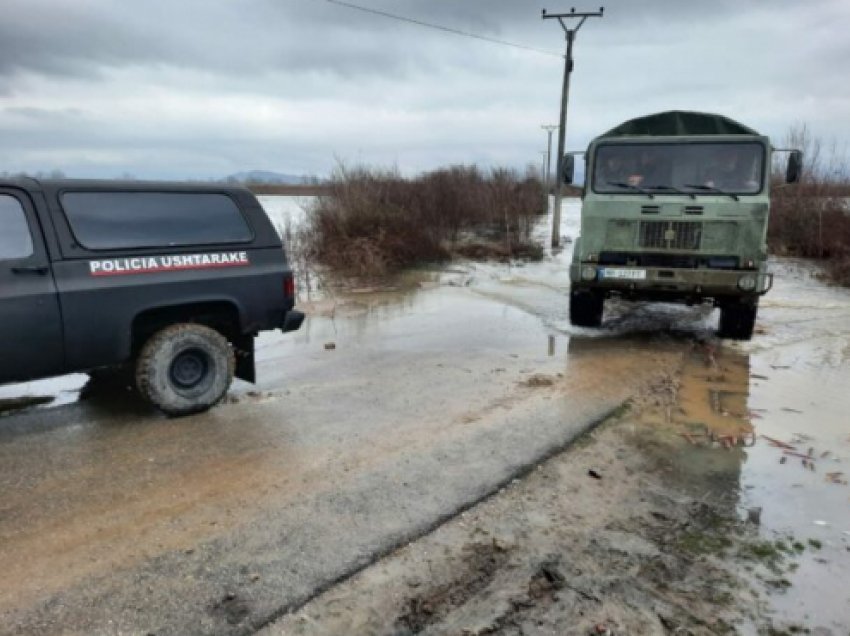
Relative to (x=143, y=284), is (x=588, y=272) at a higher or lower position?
lower

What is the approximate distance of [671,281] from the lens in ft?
26.9

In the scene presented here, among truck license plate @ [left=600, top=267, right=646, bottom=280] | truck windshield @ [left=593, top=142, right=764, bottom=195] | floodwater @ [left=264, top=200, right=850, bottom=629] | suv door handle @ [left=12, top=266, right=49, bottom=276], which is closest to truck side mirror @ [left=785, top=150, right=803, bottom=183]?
truck windshield @ [left=593, top=142, right=764, bottom=195]

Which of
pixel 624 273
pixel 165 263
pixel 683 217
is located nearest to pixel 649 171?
pixel 683 217

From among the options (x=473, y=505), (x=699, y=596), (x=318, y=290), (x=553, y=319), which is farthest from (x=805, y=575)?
(x=318, y=290)

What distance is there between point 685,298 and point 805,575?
5.41m

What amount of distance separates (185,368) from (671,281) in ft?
18.6

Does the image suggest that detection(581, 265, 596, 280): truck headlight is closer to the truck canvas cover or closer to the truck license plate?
the truck license plate

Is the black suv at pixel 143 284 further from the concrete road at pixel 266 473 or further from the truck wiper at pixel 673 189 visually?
the truck wiper at pixel 673 189

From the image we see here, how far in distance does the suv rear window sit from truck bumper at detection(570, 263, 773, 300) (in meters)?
4.57

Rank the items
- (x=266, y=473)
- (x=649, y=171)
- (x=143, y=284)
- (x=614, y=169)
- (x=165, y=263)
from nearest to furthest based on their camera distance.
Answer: (x=266, y=473) < (x=143, y=284) < (x=165, y=263) < (x=649, y=171) < (x=614, y=169)

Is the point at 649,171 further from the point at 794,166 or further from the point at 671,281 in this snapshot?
the point at 794,166

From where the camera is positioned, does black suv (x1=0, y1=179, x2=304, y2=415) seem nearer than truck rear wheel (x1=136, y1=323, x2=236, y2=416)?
Yes

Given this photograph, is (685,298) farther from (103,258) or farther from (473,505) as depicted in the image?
(103,258)

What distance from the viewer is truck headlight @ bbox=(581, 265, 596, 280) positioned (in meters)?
8.54
